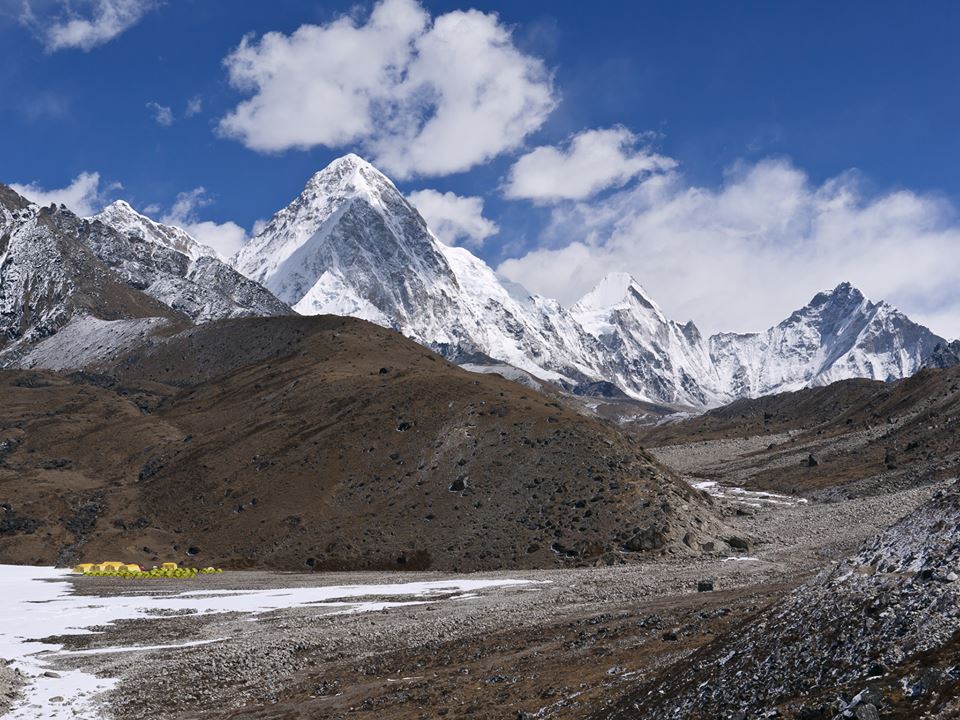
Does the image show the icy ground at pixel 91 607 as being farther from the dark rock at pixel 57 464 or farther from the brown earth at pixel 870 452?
the brown earth at pixel 870 452

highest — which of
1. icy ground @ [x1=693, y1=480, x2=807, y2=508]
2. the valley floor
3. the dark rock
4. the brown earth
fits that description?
the dark rock

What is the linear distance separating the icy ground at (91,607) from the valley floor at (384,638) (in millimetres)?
165

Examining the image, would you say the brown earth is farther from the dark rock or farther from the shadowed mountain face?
the dark rock

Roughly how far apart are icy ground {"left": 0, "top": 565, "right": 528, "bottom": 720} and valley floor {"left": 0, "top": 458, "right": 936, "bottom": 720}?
165 millimetres

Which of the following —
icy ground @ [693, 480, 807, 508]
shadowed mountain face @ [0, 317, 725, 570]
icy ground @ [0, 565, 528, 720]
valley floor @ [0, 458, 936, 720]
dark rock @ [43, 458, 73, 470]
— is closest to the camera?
valley floor @ [0, 458, 936, 720]

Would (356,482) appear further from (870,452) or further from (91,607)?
(870,452)

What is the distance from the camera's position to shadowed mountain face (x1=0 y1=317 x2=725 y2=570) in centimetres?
8181

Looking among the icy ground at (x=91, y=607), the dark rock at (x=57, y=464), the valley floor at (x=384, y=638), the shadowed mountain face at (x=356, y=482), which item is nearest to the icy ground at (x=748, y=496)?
the shadowed mountain face at (x=356, y=482)

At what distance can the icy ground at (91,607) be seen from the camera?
37562 mm

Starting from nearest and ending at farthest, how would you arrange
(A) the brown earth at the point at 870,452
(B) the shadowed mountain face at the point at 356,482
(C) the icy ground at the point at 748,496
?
1. (B) the shadowed mountain face at the point at 356,482
2. (A) the brown earth at the point at 870,452
3. (C) the icy ground at the point at 748,496

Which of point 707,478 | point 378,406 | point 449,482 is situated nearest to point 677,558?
point 449,482

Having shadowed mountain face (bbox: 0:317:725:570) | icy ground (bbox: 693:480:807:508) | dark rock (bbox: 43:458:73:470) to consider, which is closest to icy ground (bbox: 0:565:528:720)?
shadowed mountain face (bbox: 0:317:725:570)

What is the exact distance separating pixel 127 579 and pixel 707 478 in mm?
101743

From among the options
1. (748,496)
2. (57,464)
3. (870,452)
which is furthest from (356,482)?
(870,452)
